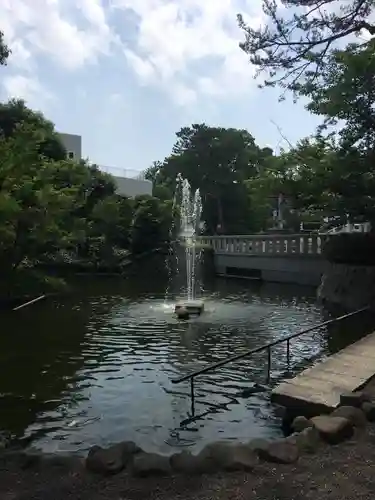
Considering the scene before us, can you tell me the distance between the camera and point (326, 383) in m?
7.15

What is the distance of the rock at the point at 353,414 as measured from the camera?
215 inches

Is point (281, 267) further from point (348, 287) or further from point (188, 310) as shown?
point (188, 310)

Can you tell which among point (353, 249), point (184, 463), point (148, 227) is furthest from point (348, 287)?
point (148, 227)

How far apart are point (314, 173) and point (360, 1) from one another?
8.78 m

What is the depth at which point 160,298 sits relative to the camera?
67.5 feet

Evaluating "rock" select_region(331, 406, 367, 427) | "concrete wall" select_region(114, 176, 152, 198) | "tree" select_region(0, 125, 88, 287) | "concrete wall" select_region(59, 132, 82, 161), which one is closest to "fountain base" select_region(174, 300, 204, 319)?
"tree" select_region(0, 125, 88, 287)

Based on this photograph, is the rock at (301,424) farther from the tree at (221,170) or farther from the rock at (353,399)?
the tree at (221,170)

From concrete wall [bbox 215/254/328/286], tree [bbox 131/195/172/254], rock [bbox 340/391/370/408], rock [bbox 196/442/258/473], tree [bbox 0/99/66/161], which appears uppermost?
tree [bbox 0/99/66/161]

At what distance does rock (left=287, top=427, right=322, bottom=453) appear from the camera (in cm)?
478

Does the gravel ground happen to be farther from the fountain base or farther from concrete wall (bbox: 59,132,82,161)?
concrete wall (bbox: 59,132,82,161)

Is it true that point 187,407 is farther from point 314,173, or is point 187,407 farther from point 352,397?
point 314,173

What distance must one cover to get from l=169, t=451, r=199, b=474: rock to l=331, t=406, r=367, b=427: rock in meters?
1.91

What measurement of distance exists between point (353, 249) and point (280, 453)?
14.4 meters

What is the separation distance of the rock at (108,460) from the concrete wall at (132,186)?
132 feet
